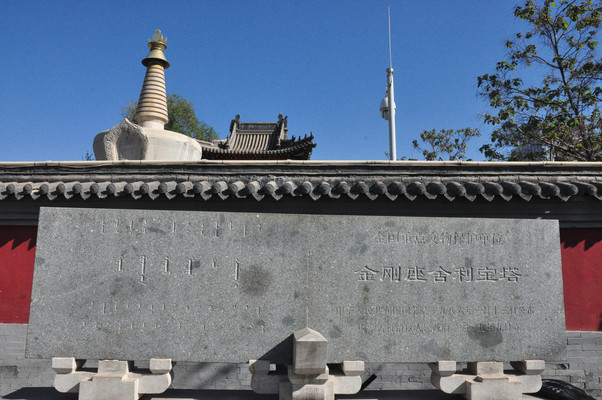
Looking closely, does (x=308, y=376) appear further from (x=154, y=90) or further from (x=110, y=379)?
(x=154, y=90)

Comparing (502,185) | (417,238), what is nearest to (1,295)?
(417,238)

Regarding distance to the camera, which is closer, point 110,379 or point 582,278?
point 110,379

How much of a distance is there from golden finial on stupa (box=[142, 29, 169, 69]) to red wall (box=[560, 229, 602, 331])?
881 cm

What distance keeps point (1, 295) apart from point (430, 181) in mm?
7191

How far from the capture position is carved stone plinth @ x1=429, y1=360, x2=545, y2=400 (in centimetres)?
342

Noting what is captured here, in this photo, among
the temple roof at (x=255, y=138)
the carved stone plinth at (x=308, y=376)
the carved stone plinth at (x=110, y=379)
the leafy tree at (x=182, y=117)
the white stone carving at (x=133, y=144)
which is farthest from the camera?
the leafy tree at (x=182, y=117)

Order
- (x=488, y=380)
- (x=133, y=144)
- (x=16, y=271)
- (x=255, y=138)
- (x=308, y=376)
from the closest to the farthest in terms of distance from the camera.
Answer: (x=308, y=376)
(x=488, y=380)
(x=16, y=271)
(x=133, y=144)
(x=255, y=138)

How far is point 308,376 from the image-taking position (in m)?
3.25

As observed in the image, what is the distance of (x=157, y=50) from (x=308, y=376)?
8822mm

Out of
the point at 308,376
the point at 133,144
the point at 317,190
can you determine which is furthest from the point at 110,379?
the point at 133,144

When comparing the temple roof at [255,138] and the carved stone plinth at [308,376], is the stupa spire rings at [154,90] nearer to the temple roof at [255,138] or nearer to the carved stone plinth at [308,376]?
the temple roof at [255,138]

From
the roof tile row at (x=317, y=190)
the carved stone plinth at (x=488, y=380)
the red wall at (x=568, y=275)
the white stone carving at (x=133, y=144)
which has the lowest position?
the carved stone plinth at (x=488, y=380)

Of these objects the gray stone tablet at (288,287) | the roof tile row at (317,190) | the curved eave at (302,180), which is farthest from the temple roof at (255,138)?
the gray stone tablet at (288,287)

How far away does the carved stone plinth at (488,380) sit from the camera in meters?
3.42
